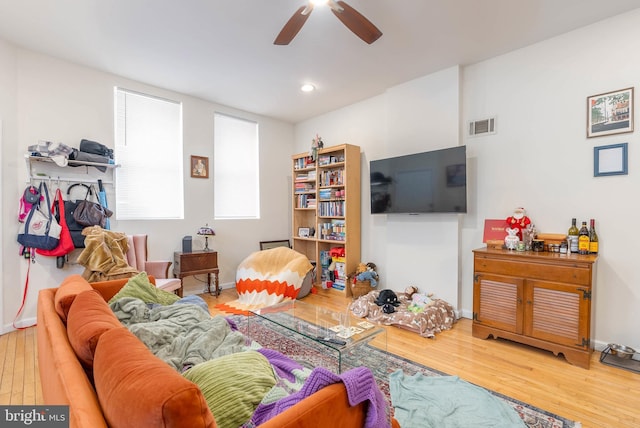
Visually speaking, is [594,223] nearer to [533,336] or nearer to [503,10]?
[533,336]

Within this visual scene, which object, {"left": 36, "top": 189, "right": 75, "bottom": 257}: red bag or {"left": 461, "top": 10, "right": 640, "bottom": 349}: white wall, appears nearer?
{"left": 461, "top": 10, "right": 640, "bottom": 349}: white wall

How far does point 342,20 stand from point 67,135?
3.17 m

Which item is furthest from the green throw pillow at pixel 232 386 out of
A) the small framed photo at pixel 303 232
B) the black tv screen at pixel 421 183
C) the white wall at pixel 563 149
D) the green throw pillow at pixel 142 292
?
the small framed photo at pixel 303 232

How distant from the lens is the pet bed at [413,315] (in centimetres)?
301

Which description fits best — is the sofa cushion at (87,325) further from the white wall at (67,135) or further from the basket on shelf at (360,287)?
the basket on shelf at (360,287)

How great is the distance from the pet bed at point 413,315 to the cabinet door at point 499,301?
367mm

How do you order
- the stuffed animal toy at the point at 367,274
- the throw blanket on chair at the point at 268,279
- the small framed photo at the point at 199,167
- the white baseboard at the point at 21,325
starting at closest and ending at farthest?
the white baseboard at the point at 21,325 < the throw blanket on chair at the point at 268,279 < the stuffed animal toy at the point at 367,274 < the small framed photo at the point at 199,167

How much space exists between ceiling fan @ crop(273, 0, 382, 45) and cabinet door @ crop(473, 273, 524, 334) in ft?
7.67

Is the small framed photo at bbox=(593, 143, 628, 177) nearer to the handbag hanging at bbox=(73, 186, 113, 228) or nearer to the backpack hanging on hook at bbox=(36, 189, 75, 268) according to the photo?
the handbag hanging at bbox=(73, 186, 113, 228)

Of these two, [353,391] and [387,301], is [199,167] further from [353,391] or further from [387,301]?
[353,391]

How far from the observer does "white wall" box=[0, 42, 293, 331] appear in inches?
118

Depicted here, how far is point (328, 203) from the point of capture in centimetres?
462

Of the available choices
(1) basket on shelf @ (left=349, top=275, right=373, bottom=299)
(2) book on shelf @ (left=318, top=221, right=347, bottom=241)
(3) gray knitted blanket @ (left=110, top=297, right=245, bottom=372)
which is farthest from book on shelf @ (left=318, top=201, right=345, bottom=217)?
(3) gray knitted blanket @ (left=110, top=297, right=245, bottom=372)

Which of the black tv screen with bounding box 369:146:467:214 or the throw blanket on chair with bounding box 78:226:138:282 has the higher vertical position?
the black tv screen with bounding box 369:146:467:214
